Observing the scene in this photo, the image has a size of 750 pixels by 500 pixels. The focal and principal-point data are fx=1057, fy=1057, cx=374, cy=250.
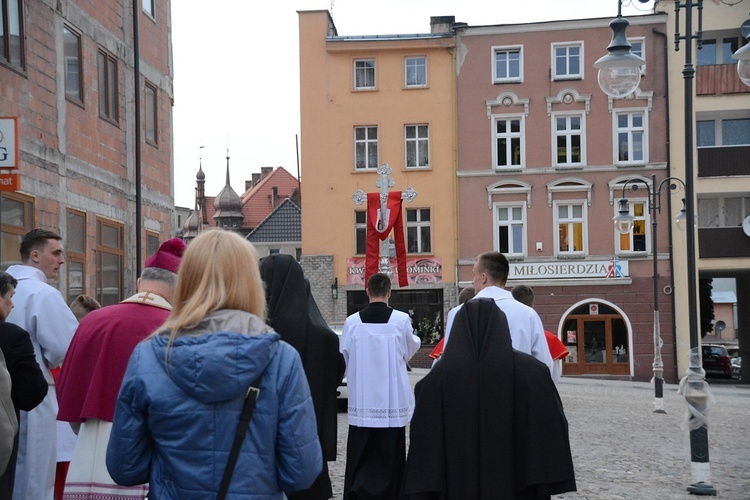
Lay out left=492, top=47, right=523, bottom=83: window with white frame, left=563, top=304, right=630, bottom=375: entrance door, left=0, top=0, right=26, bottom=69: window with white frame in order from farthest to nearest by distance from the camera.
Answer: left=492, top=47, right=523, bottom=83: window with white frame, left=563, top=304, right=630, bottom=375: entrance door, left=0, top=0, right=26, bottom=69: window with white frame

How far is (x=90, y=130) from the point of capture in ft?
57.2

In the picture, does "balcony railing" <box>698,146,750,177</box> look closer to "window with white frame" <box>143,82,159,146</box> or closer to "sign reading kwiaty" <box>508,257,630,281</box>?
"sign reading kwiaty" <box>508,257,630,281</box>

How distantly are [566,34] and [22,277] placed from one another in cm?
3588

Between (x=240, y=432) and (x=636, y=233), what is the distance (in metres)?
37.2

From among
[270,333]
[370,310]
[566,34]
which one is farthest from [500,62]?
[270,333]

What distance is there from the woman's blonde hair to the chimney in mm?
39627

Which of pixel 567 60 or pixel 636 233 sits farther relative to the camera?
pixel 567 60

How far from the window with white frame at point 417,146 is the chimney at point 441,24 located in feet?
13.5

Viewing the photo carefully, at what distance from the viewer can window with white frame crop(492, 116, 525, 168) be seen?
40.6 meters

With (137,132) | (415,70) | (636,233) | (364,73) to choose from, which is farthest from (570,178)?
(137,132)

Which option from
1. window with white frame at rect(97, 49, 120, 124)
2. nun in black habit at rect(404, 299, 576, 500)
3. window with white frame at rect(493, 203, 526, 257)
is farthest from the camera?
window with white frame at rect(493, 203, 526, 257)

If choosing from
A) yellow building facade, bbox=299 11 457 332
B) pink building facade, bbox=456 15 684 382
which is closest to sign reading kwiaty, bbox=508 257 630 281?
Answer: pink building facade, bbox=456 15 684 382

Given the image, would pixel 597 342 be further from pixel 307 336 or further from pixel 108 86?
pixel 307 336

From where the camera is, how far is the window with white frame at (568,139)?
132ft
